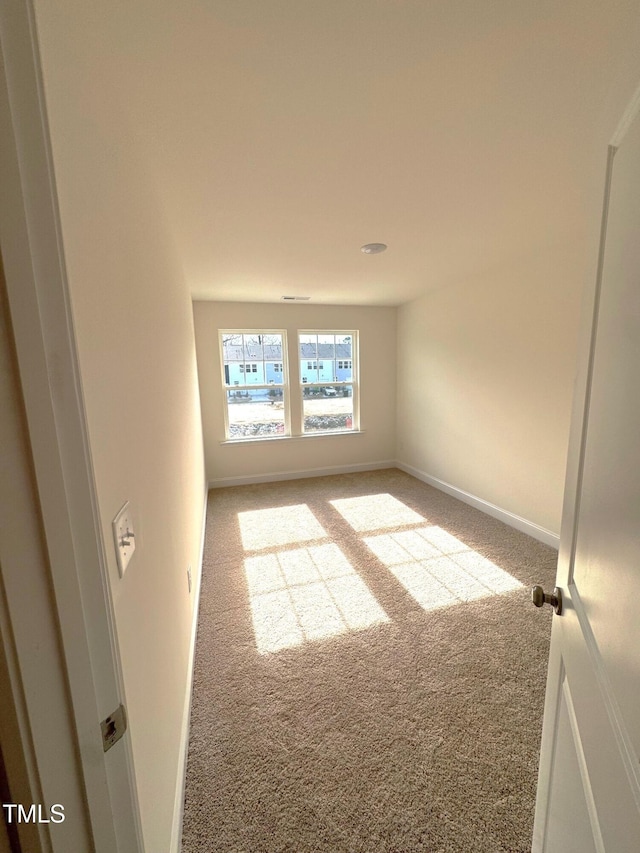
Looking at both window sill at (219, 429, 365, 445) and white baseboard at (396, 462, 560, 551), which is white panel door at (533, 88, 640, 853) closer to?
white baseboard at (396, 462, 560, 551)

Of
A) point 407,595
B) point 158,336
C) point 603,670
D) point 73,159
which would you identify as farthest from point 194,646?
point 73,159

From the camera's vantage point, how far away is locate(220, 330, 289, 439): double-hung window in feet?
14.1

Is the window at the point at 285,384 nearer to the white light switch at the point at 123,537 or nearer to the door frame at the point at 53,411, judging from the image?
the white light switch at the point at 123,537

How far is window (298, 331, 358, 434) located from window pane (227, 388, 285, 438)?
1.18ft

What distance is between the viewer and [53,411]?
42 cm

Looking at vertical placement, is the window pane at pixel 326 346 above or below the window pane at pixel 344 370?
above

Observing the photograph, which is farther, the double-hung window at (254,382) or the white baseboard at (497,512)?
the double-hung window at (254,382)

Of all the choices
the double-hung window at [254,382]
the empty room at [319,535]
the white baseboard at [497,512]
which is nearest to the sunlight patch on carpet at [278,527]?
the empty room at [319,535]

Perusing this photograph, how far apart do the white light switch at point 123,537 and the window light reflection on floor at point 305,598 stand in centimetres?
135

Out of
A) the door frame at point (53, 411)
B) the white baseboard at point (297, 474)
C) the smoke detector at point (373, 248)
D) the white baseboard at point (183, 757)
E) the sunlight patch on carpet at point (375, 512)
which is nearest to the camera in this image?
the door frame at point (53, 411)

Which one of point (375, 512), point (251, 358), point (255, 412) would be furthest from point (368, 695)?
point (251, 358)

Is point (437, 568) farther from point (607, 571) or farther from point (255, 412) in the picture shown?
point (255, 412)

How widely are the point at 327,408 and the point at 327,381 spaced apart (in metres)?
0.39

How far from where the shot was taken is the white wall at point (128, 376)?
61 cm
